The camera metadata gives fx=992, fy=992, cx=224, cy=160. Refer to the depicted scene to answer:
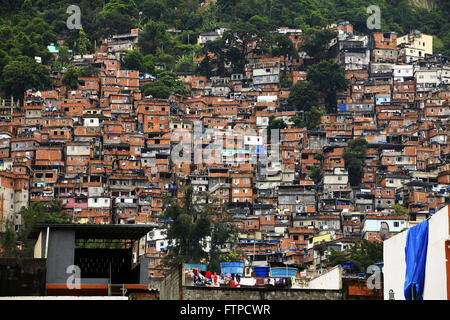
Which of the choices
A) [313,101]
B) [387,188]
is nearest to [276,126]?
[313,101]

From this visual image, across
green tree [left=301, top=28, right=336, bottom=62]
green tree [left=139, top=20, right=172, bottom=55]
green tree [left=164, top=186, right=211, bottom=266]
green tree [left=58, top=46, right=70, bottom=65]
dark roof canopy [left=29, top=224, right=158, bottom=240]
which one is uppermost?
green tree [left=139, top=20, right=172, bottom=55]

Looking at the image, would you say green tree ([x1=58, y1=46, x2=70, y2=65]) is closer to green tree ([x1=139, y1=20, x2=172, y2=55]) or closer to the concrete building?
green tree ([x1=139, y1=20, x2=172, y2=55])

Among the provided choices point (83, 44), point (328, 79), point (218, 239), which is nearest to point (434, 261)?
point (218, 239)

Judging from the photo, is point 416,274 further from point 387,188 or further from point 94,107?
point 94,107

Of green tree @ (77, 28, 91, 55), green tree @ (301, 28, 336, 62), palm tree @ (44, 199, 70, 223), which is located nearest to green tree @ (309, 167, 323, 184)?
palm tree @ (44, 199, 70, 223)

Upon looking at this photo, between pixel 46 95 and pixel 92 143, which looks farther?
pixel 46 95

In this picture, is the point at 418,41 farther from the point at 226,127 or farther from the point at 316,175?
the point at 316,175
